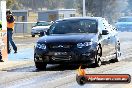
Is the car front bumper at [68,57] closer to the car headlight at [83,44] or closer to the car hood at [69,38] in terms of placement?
the car headlight at [83,44]

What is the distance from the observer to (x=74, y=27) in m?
13.8

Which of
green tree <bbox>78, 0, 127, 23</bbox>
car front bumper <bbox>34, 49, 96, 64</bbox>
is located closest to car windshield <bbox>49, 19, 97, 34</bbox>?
car front bumper <bbox>34, 49, 96, 64</bbox>

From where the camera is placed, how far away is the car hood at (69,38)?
12.5 m

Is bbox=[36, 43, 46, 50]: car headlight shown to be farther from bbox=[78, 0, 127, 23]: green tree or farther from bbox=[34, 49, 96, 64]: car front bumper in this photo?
bbox=[78, 0, 127, 23]: green tree

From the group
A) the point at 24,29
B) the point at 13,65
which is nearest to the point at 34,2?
the point at 24,29

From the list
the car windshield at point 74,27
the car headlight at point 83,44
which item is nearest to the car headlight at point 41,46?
the car headlight at point 83,44

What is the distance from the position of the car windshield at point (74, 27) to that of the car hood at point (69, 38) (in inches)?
18.6

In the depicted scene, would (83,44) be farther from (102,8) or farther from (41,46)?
(102,8)

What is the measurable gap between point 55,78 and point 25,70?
2.29 meters

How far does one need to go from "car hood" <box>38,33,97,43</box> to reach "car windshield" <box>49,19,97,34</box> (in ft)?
1.55

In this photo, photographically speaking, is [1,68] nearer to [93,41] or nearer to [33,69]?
[33,69]

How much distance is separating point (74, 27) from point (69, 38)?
1.24m

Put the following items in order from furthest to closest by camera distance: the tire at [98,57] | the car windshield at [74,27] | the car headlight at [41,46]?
the car windshield at [74,27] → the tire at [98,57] → the car headlight at [41,46]

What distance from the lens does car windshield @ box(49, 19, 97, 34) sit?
44.8ft
